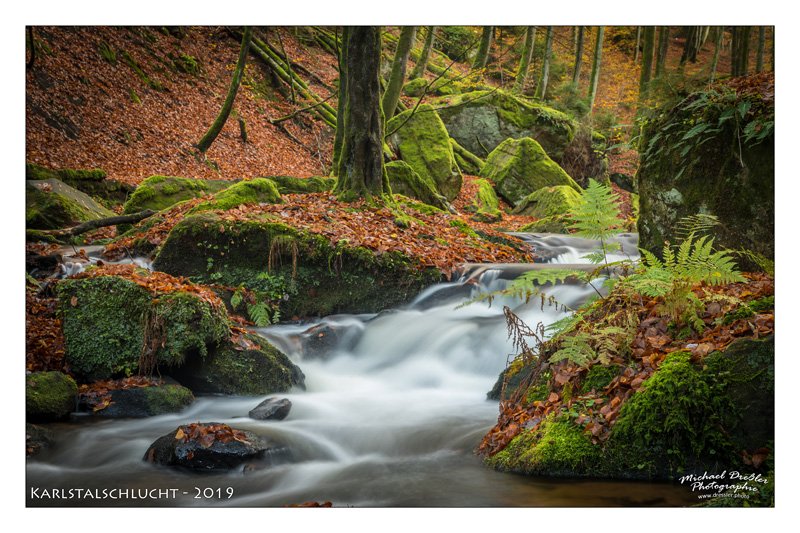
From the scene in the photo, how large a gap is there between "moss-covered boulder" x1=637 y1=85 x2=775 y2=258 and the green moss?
2302 mm

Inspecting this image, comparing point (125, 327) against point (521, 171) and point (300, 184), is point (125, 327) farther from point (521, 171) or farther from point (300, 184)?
point (521, 171)

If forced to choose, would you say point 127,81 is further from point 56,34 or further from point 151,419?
point 151,419

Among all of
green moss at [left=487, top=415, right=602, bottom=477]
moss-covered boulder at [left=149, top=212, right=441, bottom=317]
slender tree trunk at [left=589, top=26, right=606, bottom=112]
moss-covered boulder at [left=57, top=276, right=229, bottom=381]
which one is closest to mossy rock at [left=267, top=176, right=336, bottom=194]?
moss-covered boulder at [left=149, top=212, right=441, bottom=317]

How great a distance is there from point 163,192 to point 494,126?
34.8 ft

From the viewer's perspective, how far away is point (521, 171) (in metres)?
15.3

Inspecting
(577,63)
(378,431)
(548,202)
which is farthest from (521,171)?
(378,431)

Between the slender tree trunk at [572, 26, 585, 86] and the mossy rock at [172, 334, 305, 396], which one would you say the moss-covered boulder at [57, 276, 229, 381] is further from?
the slender tree trunk at [572, 26, 585, 86]

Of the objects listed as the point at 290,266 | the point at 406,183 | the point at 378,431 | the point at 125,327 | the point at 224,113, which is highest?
the point at 224,113

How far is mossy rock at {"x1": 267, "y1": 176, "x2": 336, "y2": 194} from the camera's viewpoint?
10398 millimetres

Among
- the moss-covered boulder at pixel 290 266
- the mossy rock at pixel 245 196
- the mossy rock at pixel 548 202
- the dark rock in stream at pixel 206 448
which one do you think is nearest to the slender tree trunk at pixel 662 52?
the moss-covered boulder at pixel 290 266

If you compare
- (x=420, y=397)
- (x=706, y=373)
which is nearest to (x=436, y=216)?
(x=420, y=397)

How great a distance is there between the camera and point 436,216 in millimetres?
9664

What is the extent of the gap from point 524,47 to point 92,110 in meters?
11.2

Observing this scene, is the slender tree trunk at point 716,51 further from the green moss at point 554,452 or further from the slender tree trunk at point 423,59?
the slender tree trunk at point 423,59
